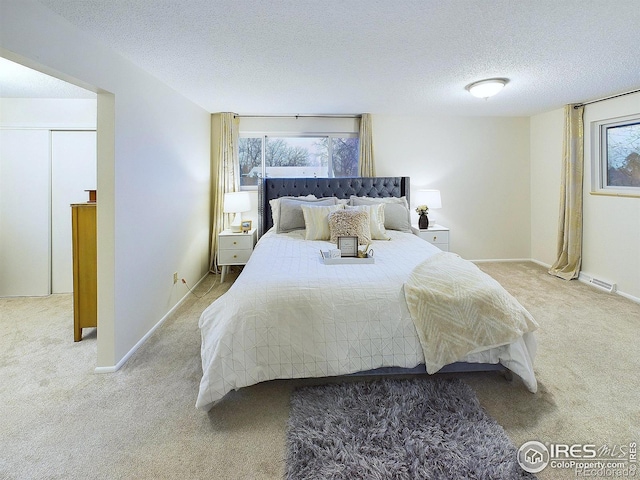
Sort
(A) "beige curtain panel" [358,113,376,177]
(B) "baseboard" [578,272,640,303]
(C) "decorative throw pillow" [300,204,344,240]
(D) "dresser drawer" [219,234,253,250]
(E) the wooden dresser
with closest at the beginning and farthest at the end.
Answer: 1. (E) the wooden dresser
2. (C) "decorative throw pillow" [300,204,344,240]
3. (B) "baseboard" [578,272,640,303]
4. (D) "dresser drawer" [219,234,253,250]
5. (A) "beige curtain panel" [358,113,376,177]

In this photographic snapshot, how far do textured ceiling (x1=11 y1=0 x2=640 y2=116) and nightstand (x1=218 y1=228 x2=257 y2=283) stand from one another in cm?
161

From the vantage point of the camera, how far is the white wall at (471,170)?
15.9ft

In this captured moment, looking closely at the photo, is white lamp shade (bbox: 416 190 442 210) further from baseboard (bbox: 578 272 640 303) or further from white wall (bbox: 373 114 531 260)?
baseboard (bbox: 578 272 640 303)

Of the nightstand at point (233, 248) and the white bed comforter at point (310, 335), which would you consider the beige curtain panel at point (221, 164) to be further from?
the white bed comforter at point (310, 335)

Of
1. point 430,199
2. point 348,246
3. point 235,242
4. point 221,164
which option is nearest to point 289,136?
point 221,164

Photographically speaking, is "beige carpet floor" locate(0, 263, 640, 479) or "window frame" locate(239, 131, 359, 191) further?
"window frame" locate(239, 131, 359, 191)

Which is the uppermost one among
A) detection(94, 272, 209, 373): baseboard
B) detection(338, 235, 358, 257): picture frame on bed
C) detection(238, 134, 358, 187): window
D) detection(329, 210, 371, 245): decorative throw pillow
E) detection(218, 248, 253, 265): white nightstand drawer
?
detection(238, 134, 358, 187): window

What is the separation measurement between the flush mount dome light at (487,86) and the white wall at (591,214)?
5.48 feet

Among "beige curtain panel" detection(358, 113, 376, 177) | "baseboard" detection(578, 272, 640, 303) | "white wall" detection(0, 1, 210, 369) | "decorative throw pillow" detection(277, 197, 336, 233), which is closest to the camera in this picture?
"white wall" detection(0, 1, 210, 369)

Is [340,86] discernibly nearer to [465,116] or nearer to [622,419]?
[465,116]

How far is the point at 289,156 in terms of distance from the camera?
4797mm

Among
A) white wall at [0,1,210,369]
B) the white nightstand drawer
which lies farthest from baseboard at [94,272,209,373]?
the white nightstand drawer

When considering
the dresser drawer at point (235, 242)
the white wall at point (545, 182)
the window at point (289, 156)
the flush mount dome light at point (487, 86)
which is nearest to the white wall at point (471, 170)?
the white wall at point (545, 182)

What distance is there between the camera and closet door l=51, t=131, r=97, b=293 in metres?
3.69
